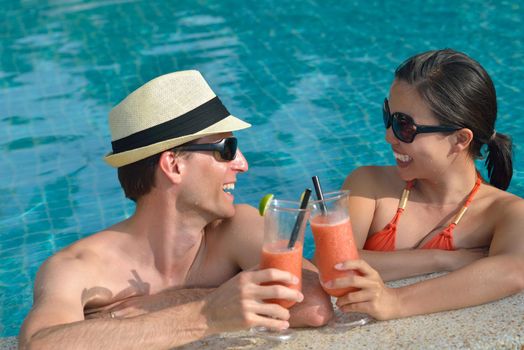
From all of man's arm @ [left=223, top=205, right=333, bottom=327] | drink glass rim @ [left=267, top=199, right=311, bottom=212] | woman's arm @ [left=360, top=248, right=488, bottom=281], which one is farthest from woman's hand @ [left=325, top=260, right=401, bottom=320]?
woman's arm @ [left=360, top=248, right=488, bottom=281]

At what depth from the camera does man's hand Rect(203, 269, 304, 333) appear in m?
3.37

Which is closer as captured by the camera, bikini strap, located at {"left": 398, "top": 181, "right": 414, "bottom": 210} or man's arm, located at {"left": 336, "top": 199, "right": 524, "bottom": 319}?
man's arm, located at {"left": 336, "top": 199, "right": 524, "bottom": 319}

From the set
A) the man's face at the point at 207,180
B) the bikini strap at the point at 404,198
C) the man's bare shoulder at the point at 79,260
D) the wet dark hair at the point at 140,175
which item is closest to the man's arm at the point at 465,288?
the bikini strap at the point at 404,198

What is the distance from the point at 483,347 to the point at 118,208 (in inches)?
143

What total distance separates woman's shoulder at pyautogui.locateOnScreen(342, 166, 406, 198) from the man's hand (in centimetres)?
132

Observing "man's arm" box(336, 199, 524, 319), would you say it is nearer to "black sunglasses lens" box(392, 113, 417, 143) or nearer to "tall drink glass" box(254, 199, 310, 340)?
"tall drink glass" box(254, 199, 310, 340)

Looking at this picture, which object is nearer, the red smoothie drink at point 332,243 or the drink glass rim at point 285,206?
the drink glass rim at point 285,206

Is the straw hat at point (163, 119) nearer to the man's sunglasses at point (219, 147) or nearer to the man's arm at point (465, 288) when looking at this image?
the man's sunglasses at point (219, 147)

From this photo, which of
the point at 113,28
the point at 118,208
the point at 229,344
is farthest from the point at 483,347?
the point at 113,28

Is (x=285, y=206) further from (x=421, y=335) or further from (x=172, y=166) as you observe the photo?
(x=421, y=335)

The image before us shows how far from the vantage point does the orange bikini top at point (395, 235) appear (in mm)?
4543

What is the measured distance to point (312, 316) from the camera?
3.84 m

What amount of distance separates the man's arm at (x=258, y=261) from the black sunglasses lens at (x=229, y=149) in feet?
1.10

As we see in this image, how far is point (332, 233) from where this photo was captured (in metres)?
3.50
